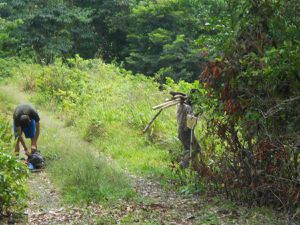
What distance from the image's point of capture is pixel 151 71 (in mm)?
28688

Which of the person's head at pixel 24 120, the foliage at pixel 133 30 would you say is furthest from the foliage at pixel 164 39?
the person's head at pixel 24 120

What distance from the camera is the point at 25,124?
34.8 feet

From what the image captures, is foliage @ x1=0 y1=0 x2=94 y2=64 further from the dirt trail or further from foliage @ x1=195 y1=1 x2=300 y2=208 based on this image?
foliage @ x1=195 y1=1 x2=300 y2=208

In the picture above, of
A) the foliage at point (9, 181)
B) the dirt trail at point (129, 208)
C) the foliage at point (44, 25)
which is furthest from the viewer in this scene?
the foliage at point (44, 25)

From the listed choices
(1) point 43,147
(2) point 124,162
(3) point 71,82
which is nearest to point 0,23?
(3) point 71,82

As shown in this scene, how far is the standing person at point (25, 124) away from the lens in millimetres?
10523

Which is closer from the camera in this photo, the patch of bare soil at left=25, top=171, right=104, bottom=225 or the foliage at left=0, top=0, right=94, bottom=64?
the patch of bare soil at left=25, top=171, right=104, bottom=225

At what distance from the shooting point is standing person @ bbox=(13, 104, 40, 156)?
10523mm

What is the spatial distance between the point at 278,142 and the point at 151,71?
2245 cm

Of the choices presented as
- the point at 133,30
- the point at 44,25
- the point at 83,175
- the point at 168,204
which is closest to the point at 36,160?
the point at 83,175

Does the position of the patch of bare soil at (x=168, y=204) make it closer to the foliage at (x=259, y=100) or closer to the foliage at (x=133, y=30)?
the foliage at (x=259, y=100)

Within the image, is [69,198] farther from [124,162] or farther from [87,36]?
[87,36]

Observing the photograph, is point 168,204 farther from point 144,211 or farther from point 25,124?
point 25,124

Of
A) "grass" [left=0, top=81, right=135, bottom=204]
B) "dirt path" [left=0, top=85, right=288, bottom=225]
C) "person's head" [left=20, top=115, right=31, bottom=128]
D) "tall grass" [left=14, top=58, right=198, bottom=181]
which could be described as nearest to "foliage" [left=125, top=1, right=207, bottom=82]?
"tall grass" [left=14, top=58, right=198, bottom=181]
